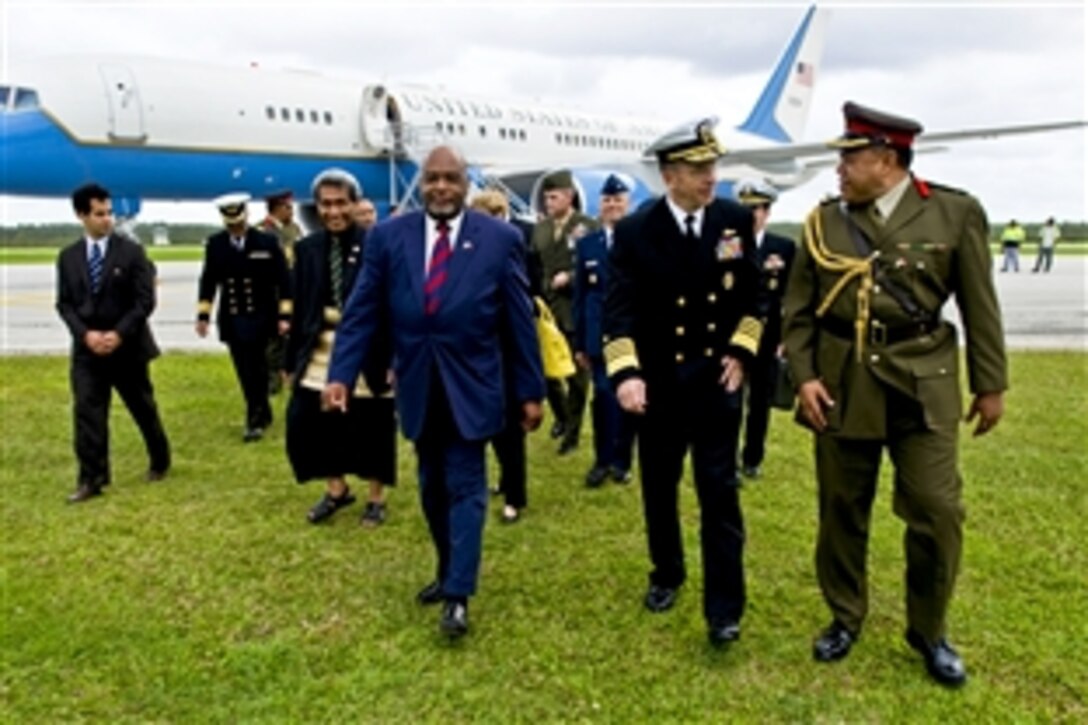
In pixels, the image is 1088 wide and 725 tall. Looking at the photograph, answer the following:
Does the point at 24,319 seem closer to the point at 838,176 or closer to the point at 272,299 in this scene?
the point at 272,299

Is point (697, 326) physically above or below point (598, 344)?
above

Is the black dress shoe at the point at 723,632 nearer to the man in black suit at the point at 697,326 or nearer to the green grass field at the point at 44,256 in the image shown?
the man in black suit at the point at 697,326

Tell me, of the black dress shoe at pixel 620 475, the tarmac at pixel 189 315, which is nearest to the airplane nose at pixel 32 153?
the tarmac at pixel 189 315

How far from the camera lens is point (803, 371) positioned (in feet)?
10.4

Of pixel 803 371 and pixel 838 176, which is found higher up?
pixel 838 176

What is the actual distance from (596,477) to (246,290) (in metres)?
3.05

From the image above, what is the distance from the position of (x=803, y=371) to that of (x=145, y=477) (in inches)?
166

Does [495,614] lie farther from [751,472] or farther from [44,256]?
[44,256]

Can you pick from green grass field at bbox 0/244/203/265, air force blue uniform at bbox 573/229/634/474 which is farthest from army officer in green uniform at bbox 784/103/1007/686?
green grass field at bbox 0/244/203/265

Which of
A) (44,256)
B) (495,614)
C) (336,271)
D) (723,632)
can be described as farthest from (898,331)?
(44,256)

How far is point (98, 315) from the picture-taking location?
17.0 ft

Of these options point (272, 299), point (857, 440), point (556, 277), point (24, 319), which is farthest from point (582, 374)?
point (24, 319)

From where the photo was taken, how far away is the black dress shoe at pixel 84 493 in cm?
511

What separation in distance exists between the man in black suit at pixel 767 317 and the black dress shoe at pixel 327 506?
2.29 metres
